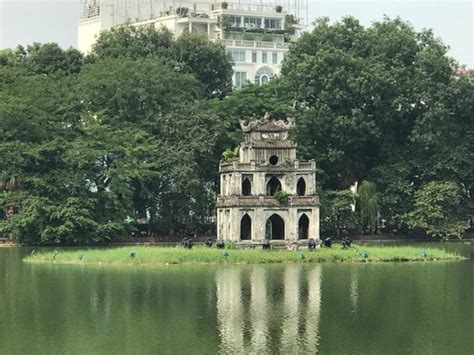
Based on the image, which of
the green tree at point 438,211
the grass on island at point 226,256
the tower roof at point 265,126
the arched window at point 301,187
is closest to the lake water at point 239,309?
the grass on island at point 226,256

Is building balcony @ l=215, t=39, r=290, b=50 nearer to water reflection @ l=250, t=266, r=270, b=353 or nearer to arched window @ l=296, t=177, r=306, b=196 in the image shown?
arched window @ l=296, t=177, r=306, b=196

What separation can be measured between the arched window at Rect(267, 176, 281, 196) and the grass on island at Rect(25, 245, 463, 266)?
6831 millimetres

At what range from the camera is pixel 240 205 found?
69.2 meters

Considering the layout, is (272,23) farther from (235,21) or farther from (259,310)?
(259,310)

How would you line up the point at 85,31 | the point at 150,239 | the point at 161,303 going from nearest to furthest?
the point at 161,303, the point at 150,239, the point at 85,31

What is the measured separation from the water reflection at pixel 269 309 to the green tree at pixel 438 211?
2750 cm

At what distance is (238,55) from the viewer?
11675 cm

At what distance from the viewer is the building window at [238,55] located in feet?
382

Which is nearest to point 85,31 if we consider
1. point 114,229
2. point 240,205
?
point 114,229

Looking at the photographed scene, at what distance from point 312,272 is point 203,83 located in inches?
1865

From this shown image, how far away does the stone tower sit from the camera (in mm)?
69375

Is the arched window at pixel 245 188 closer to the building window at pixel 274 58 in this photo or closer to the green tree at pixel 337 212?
the green tree at pixel 337 212

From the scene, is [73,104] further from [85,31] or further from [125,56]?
[85,31]

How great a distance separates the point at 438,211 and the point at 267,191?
58.6ft
